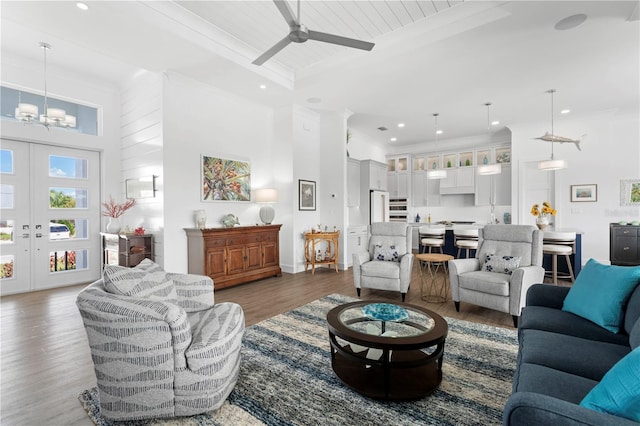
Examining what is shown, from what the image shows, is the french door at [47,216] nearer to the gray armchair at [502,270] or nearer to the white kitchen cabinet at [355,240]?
the white kitchen cabinet at [355,240]

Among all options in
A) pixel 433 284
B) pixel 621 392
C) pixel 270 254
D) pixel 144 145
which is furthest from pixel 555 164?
pixel 144 145

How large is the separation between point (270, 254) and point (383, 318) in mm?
3480

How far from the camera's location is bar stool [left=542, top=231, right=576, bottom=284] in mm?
4582

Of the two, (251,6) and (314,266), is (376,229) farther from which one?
(251,6)

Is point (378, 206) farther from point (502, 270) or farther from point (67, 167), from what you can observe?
point (67, 167)

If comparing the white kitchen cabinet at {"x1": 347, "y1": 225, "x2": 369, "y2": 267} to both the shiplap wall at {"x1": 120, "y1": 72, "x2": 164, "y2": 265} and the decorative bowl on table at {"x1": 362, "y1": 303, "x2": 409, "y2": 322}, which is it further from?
the decorative bowl on table at {"x1": 362, "y1": 303, "x2": 409, "y2": 322}

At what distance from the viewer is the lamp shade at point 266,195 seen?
5535 mm

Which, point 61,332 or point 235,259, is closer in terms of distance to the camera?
point 61,332

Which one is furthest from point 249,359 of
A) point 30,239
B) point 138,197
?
point 30,239

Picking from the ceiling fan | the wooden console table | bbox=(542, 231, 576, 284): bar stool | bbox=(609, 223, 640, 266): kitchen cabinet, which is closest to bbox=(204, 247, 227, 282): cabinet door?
the wooden console table

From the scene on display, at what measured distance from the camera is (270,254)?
17.9 ft

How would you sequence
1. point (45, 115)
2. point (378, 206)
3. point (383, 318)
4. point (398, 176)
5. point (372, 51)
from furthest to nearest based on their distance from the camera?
1. point (398, 176)
2. point (378, 206)
3. point (45, 115)
4. point (372, 51)
5. point (383, 318)

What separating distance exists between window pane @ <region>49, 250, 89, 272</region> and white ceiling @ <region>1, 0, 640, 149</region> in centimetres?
293

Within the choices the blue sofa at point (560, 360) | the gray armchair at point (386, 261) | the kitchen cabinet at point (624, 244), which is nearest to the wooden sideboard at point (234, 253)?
the gray armchair at point (386, 261)
